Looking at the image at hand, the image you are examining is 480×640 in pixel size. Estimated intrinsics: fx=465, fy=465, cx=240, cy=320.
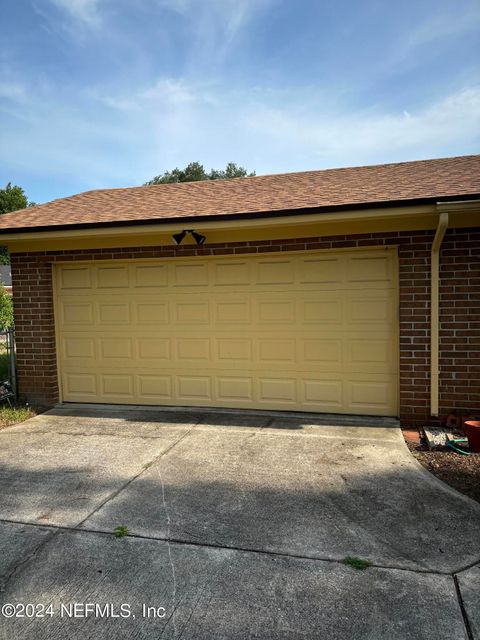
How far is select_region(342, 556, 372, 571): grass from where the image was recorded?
2.93 meters

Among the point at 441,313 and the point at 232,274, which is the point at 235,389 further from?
the point at 441,313

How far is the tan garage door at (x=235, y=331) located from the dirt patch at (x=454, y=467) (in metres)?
1.28

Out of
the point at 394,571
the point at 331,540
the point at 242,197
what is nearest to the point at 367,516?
the point at 331,540

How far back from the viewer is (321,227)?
620cm

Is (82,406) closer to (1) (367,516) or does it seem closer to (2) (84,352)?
(2) (84,352)

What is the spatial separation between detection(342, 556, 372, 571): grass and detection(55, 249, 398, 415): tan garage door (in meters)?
3.44

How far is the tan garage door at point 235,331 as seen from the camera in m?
6.27

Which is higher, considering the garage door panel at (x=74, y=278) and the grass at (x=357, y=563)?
the garage door panel at (x=74, y=278)

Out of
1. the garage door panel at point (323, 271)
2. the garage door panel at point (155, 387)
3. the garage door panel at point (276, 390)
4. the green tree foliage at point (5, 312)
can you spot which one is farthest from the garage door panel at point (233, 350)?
the green tree foliage at point (5, 312)

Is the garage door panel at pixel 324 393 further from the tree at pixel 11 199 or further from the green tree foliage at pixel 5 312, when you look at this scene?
the tree at pixel 11 199

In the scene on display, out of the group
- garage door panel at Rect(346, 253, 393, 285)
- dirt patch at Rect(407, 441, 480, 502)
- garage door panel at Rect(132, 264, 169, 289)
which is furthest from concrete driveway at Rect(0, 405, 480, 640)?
garage door panel at Rect(132, 264, 169, 289)

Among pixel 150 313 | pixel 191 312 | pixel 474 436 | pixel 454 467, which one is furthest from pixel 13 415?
pixel 474 436

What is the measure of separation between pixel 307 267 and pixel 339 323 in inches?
35.1

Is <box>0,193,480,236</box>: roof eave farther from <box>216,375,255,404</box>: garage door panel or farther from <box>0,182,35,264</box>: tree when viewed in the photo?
<box>0,182,35,264</box>: tree
